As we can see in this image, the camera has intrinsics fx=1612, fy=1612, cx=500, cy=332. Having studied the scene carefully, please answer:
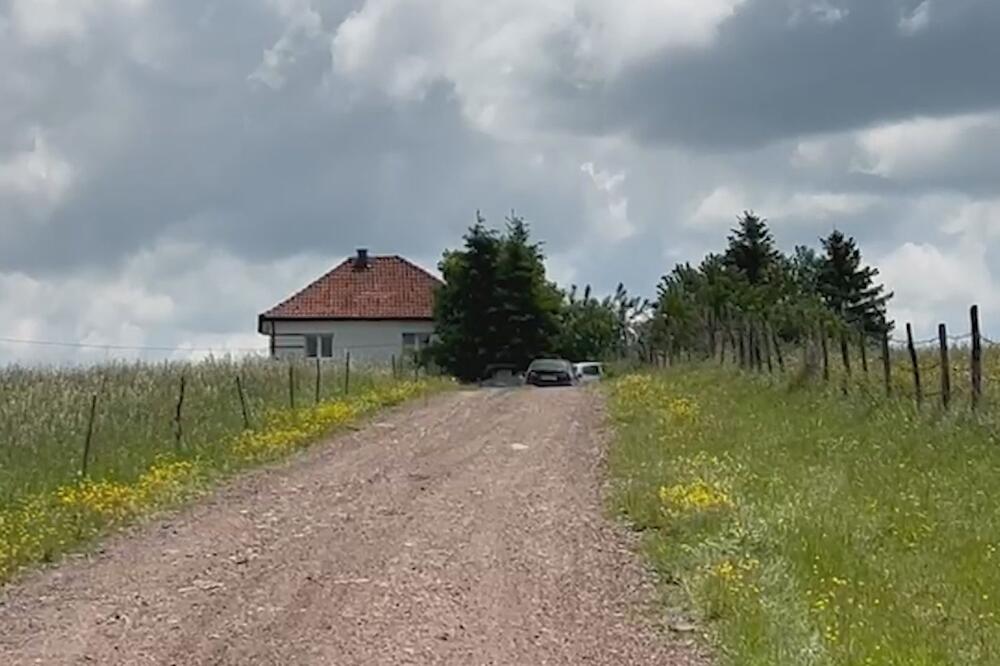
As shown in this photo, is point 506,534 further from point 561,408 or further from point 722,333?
point 722,333

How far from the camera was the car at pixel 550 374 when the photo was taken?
189 ft

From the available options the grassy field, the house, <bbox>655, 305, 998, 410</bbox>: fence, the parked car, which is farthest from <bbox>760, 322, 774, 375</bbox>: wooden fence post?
the house

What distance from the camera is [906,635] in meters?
10.0

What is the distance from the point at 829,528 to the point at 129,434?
1255 cm

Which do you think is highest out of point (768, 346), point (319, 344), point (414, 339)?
point (414, 339)

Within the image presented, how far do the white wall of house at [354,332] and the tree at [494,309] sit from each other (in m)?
11.5

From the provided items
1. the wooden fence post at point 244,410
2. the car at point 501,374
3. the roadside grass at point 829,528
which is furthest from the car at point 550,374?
Result: the roadside grass at point 829,528

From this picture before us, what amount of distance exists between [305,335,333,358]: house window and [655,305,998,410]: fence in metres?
35.2

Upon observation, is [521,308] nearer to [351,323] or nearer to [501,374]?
[501,374]

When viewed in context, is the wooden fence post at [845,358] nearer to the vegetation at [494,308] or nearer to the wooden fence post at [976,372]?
the wooden fence post at [976,372]

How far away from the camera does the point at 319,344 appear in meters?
78.3

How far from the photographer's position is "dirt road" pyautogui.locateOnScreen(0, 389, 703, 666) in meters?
10.5

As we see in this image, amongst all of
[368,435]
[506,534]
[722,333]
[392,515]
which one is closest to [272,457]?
[368,435]

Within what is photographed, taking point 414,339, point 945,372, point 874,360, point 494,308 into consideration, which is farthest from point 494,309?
point 945,372
